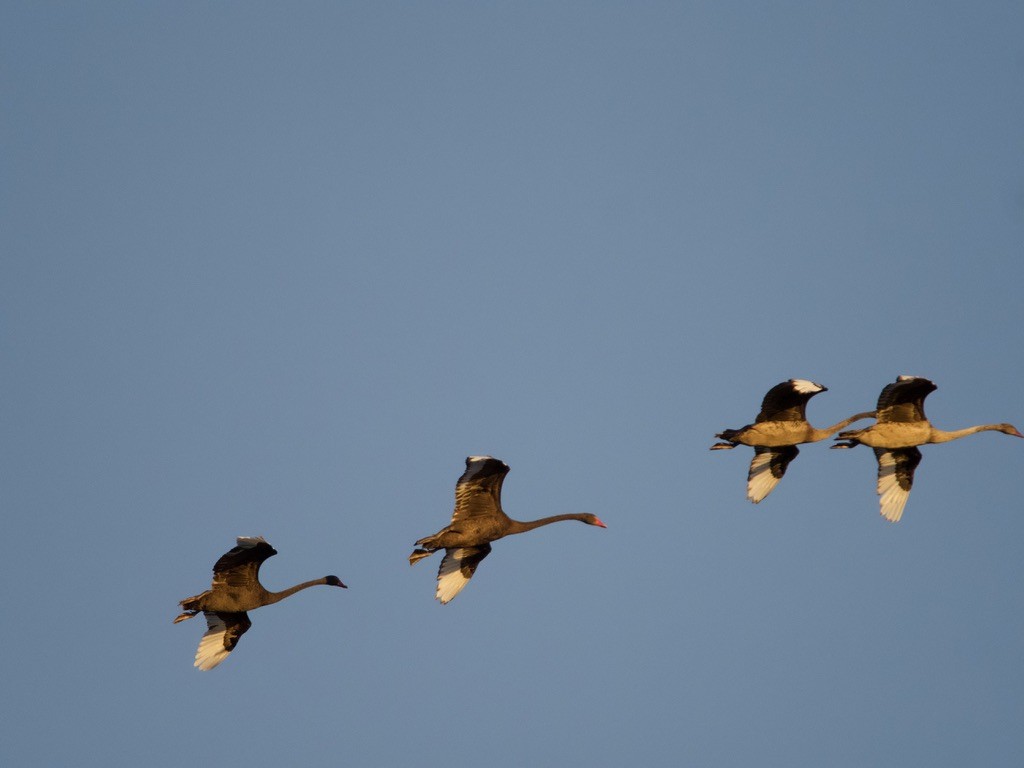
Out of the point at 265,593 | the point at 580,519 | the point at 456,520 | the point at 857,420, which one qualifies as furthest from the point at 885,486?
the point at 265,593

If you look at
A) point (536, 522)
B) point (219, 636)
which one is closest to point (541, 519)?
point (536, 522)

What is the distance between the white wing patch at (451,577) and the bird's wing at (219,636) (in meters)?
4.85

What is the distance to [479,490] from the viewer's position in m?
47.8

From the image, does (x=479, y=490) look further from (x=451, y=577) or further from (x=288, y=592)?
(x=288, y=592)

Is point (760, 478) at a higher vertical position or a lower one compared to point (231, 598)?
higher

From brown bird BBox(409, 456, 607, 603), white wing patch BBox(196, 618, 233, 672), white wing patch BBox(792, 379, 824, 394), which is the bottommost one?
white wing patch BBox(196, 618, 233, 672)

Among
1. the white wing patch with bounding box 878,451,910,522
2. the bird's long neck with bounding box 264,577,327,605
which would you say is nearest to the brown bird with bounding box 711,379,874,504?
the white wing patch with bounding box 878,451,910,522

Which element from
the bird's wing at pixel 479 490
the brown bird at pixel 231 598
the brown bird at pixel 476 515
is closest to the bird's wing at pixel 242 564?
the brown bird at pixel 231 598

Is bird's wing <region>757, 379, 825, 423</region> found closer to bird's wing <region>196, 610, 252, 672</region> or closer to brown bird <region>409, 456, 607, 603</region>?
brown bird <region>409, 456, 607, 603</region>

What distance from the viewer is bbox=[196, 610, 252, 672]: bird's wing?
49.1m

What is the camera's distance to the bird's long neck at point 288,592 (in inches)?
1897

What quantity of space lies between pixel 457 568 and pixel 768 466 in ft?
28.2

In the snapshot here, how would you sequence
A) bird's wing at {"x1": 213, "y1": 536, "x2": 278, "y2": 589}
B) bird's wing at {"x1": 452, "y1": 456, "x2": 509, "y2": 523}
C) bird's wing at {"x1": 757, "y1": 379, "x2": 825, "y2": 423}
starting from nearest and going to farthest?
1. bird's wing at {"x1": 213, "y1": 536, "x2": 278, "y2": 589}
2. bird's wing at {"x1": 452, "y1": 456, "x2": 509, "y2": 523}
3. bird's wing at {"x1": 757, "y1": 379, "x2": 825, "y2": 423}

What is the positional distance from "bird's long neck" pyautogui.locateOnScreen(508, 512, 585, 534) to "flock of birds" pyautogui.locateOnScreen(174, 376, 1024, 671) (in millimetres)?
25
